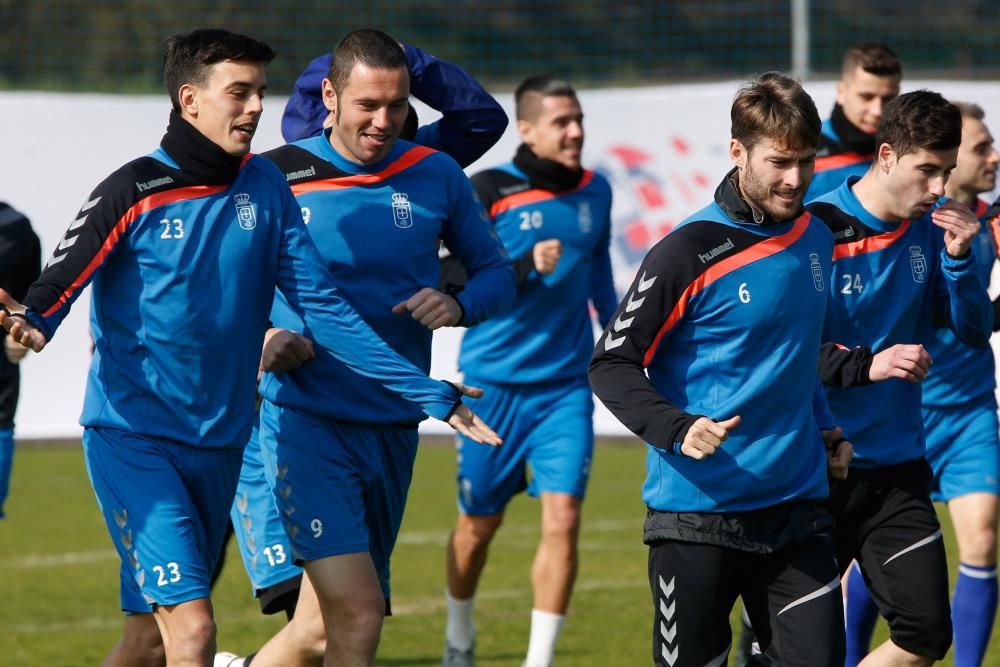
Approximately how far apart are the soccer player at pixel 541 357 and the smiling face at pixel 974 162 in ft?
5.93

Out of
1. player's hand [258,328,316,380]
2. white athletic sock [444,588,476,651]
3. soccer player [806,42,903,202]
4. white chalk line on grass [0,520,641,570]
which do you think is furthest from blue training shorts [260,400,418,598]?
white chalk line on grass [0,520,641,570]

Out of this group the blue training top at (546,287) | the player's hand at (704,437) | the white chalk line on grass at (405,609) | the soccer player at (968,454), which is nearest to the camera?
the player's hand at (704,437)

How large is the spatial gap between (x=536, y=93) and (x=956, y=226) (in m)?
3.34

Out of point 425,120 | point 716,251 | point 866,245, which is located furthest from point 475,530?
point 425,120

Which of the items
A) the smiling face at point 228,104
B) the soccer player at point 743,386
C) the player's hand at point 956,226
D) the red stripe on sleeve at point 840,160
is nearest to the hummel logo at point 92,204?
the smiling face at point 228,104

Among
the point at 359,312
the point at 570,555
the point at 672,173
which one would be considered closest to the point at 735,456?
the point at 359,312

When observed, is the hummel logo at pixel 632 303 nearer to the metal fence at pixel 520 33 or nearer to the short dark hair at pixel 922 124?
the short dark hair at pixel 922 124

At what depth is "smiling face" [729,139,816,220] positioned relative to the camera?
4691 mm

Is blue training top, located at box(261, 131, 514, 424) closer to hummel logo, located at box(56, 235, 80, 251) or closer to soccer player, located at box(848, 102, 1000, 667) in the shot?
hummel logo, located at box(56, 235, 80, 251)

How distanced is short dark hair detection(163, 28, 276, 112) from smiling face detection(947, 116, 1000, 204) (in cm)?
Result: 335

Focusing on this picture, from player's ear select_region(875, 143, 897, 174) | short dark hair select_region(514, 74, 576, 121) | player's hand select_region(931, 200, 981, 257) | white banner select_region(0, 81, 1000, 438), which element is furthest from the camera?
white banner select_region(0, 81, 1000, 438)

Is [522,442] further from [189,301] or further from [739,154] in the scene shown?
[739,154]

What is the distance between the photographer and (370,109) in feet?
17.9

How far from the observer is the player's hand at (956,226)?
527 centimetres
